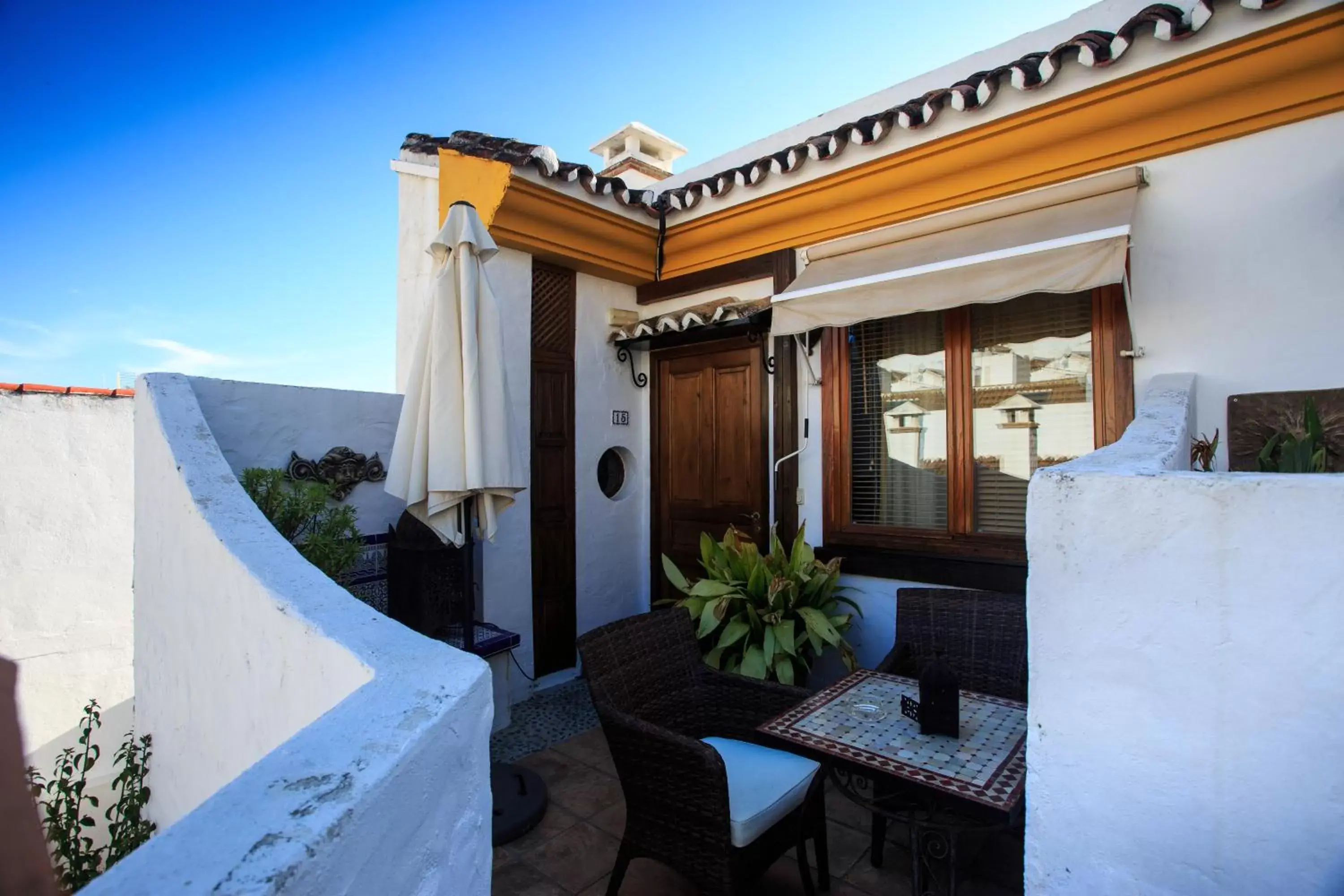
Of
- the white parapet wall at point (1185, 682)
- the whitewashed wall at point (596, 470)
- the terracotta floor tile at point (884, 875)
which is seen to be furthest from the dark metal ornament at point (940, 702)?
the whitewashed wall at point (596, 470)

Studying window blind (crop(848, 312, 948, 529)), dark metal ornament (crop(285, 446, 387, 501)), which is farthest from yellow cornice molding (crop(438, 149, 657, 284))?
window blind (crop(848, 312, 948, 529))

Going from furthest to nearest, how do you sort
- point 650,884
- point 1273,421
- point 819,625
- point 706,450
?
point 706,450, point 819,625, point 1273,421, point 650,884

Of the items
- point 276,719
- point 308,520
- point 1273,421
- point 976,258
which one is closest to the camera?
point 276,719

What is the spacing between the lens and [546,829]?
3170mm

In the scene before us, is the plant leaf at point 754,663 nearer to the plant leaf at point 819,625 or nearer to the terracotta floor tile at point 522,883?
the plant leaf at point 819,625

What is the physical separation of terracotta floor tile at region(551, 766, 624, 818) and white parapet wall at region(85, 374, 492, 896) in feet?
5.58

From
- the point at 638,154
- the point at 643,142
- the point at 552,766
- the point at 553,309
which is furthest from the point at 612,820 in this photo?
the point at 643,142

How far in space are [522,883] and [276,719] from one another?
159cm

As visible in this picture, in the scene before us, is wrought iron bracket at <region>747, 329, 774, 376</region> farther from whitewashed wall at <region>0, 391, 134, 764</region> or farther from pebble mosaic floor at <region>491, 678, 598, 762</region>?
whitewashed wall at <region>0, 391, 134, 764</region>

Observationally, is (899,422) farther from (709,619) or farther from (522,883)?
(522,883)

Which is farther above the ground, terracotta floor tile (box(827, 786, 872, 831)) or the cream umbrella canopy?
the cream umbrella canopy

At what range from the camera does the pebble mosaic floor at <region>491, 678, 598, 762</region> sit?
4.07 metres

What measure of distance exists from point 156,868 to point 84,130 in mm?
6612

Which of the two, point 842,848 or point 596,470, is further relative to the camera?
point 596,470
